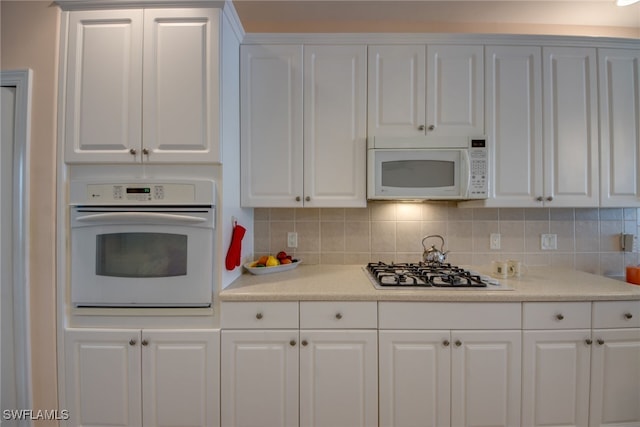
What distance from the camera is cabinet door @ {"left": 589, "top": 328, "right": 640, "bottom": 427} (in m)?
1.43

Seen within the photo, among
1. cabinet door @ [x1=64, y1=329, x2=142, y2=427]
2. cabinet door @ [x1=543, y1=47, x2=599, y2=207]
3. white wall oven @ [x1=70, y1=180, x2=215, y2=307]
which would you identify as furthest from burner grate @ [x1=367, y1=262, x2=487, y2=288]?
cabinet door @ [x1=64, y1=329, x2=142, y2=427]

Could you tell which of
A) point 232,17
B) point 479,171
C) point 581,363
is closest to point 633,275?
point 581,363

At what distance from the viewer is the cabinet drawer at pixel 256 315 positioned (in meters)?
1.42

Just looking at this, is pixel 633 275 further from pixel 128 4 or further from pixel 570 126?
pixel 128 4

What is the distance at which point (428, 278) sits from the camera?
5.16 ft

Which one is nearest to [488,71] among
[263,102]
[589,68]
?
[589,68]

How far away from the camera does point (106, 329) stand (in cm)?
143

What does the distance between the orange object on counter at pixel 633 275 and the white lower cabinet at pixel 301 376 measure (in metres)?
1.74

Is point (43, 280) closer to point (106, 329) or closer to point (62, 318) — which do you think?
point (62, 318)

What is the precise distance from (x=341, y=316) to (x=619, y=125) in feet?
7.24

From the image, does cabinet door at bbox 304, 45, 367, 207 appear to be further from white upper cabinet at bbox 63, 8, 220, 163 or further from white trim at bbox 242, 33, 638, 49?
white upper cabinet at bbox 63, 8, 220, 163

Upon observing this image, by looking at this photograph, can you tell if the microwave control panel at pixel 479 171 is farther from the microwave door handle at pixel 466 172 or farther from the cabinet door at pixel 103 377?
the cabinet door at pixel 103 377

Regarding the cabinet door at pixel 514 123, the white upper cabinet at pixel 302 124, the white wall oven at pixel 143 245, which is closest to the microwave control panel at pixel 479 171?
the cabinet door at pixel 514 123

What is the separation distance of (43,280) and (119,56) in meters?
1.26
